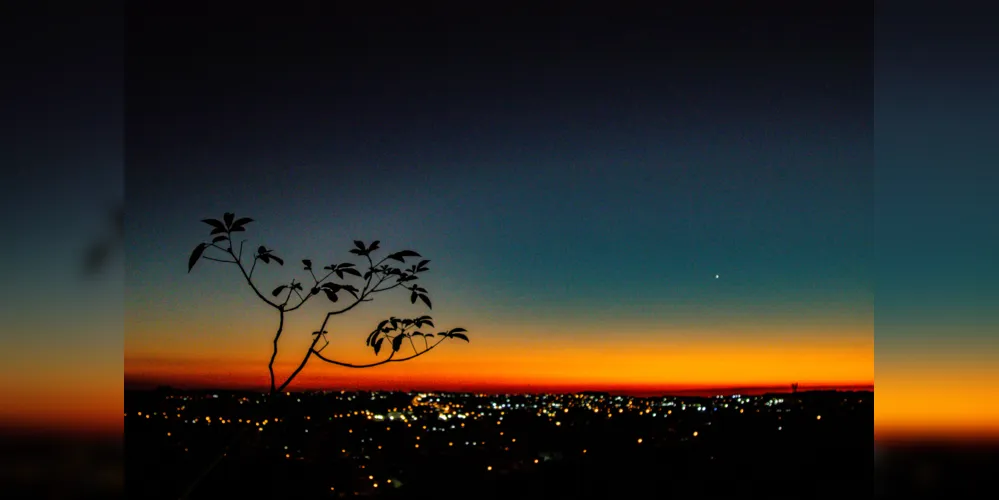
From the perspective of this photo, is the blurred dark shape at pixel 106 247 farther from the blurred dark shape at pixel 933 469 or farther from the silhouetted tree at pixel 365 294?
the blurred dark shape at pixel 933 469

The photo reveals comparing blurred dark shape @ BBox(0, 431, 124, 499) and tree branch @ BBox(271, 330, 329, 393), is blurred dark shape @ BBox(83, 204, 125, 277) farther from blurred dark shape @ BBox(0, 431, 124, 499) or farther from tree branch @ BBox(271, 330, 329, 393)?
tree branch @ BBox(271, 330, 329, 393)

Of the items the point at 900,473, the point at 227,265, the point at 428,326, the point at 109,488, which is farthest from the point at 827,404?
the point at 109,488

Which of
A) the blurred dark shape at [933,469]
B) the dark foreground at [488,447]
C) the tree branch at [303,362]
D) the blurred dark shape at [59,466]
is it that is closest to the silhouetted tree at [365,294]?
the tree branch at [303,362]

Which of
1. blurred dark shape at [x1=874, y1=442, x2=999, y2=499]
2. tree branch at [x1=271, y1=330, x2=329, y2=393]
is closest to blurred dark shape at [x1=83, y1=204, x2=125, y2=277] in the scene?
tree branch at [x1=271, y1=330, x2=329, y2=393]

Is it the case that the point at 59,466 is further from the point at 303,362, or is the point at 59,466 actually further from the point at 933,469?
the point at 933,469

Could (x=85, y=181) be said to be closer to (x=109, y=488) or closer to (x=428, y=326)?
(x=109, y=488)

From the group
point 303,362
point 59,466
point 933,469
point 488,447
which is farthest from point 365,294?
point 933,469

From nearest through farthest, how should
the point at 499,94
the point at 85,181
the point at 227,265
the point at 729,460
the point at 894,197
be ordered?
the point at 85,181
the point at 894,197
the point at 227,265
the point at 729,460
the point at 499,94

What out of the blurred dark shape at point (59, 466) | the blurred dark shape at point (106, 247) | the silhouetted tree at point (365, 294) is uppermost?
the blurred dark shape at point (106, 247)

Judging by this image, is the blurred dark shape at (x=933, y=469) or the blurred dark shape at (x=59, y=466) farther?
the blurred dark shape at (x=933, y=469)
